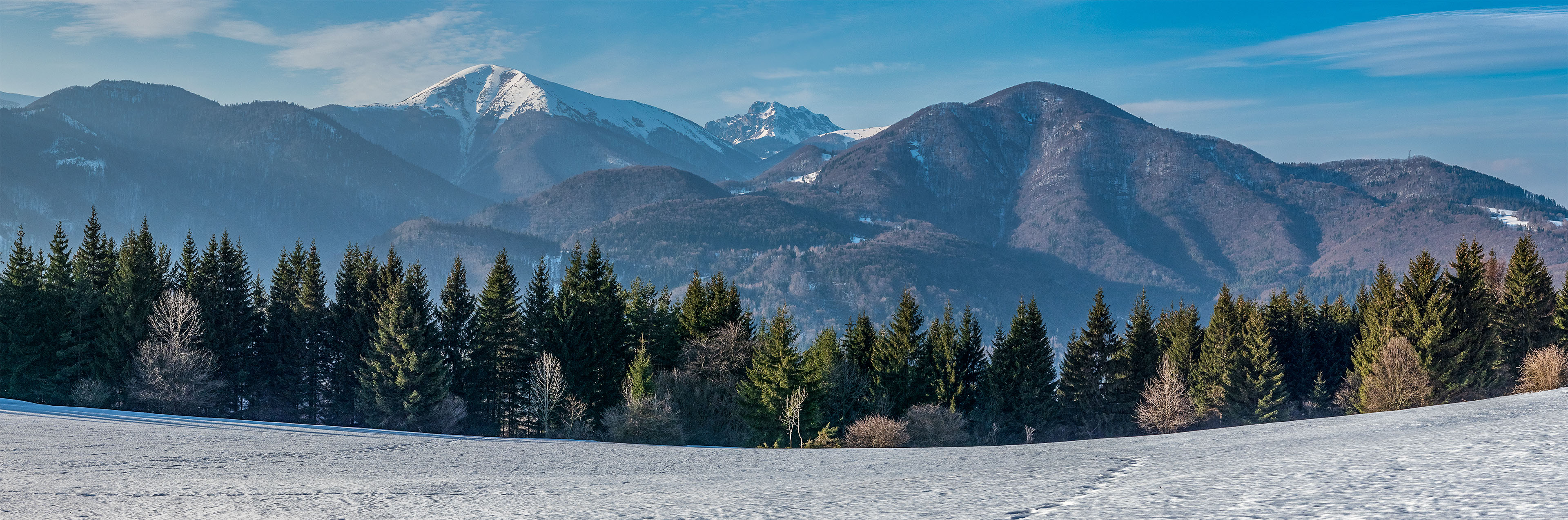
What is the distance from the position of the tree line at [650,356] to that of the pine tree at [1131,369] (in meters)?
0.18

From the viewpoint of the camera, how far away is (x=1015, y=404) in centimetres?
6250

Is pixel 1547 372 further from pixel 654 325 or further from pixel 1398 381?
pixel 654 325

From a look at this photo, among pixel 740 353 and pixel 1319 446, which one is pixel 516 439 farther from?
pixel 740 353

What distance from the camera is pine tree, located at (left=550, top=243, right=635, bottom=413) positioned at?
55031mm

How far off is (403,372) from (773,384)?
883 inches

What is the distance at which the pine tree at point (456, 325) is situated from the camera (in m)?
57.8

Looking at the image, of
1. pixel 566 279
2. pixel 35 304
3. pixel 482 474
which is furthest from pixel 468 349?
pixel 482 474

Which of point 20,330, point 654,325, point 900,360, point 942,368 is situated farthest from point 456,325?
point 942,368

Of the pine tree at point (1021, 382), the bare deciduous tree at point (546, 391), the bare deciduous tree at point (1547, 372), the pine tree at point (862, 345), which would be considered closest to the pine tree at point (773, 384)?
the pine tree at point (862, 345)

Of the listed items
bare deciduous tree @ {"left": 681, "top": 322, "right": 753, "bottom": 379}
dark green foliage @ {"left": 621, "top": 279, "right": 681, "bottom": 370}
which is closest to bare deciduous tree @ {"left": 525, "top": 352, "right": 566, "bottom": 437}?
dark green foliage @ {"left": 621, "top": 279, "right": 681, "bottom": 370}

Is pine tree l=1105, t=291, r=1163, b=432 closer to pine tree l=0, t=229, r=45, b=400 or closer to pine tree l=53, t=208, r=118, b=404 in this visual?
pine tree l=53, t=208, r=118, b=404

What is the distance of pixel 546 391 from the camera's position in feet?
159

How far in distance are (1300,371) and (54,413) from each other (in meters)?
77.0

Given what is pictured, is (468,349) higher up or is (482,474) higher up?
(468,349)
